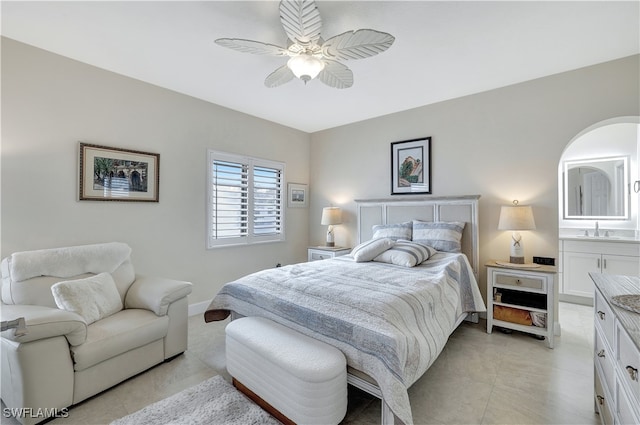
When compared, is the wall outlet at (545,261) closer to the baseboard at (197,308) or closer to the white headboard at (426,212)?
the white headboard at (426,212)

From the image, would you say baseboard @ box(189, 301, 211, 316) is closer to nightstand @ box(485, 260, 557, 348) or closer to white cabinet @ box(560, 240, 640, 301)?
nightstand @ box(485, 260, 557, 348)

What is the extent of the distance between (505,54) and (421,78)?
746 millimetres

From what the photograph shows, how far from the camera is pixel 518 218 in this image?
2.87 meters

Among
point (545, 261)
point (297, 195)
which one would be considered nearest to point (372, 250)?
point (545, 261)

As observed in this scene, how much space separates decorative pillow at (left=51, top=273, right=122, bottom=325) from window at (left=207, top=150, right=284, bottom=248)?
4.50ft

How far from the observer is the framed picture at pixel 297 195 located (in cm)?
474

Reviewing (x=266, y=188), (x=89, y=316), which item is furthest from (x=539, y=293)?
(x=89, y=316)

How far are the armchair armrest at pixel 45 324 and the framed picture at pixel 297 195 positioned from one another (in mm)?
3232

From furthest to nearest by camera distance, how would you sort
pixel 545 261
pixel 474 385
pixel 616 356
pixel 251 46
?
pixel 545 261
pixel 474 385
pixel 251 46
pixel 616 356

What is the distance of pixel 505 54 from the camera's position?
2.52m

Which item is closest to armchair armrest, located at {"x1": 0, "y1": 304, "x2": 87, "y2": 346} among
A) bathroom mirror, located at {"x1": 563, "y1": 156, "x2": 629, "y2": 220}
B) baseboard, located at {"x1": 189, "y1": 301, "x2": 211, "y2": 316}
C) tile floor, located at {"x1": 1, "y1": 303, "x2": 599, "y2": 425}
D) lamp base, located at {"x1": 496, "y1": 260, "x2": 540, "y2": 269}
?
tile floor, located at {"x1": 1, "y1": 303, "x2": 599, "y2": 425}

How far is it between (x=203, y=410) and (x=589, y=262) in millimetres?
4757

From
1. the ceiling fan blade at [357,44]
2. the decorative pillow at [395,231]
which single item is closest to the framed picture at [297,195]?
the decorative pillow at [395,231]

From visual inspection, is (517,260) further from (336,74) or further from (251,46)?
(251,46)
